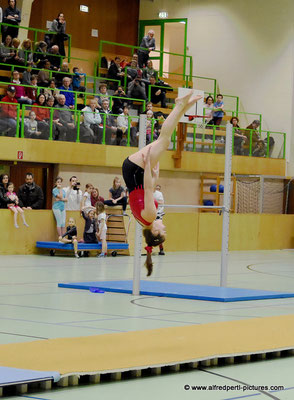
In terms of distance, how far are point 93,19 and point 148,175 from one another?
2035 centimetres

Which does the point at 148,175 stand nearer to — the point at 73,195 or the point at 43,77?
the point at 73,195

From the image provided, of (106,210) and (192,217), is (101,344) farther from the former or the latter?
(192,217)

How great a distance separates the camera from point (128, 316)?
8875 millimetres

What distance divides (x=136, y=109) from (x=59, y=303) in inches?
509

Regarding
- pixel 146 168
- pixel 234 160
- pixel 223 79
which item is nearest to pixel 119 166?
pixel 234 160

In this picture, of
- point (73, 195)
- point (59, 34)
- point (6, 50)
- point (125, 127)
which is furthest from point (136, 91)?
point (73, 195)

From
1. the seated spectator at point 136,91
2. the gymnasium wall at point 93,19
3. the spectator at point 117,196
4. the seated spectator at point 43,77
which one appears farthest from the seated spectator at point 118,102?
the gymnasium wall at point 93,19

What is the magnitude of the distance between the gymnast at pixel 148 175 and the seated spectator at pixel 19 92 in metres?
11.2

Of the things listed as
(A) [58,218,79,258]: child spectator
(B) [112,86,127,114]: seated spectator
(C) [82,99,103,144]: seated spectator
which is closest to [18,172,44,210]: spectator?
(A) [58,218,79,258]: child spectator

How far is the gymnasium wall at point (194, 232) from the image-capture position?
17312 mm

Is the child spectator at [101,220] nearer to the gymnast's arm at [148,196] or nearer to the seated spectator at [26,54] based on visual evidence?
the seated spectator at [26,54]

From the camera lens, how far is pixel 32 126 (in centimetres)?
1794

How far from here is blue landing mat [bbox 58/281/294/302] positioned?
10.6 m

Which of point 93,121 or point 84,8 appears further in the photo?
point 84,8
